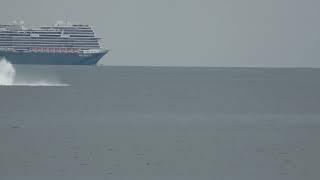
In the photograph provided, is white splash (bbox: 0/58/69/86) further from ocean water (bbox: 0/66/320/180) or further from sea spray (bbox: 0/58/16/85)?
ocean water (bbox: 0/66/320/180)

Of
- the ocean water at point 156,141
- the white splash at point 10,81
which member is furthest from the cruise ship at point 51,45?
the ocean water at point 156,141

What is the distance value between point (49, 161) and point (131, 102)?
89.2 feet

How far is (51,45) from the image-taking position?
392 ft

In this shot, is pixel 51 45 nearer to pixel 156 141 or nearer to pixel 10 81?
pixel 10 81

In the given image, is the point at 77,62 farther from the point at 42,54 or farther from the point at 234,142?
the point at 234,142

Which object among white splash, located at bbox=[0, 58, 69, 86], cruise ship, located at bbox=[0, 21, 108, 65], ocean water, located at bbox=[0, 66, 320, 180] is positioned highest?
cruise ship, located at bbox=[0, 21, 108, 65]

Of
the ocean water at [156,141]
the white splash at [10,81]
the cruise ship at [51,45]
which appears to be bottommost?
the ocean water at [156,141]

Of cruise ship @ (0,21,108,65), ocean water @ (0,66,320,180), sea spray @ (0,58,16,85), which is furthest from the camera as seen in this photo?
cruise ship @ (0,21,108,65)

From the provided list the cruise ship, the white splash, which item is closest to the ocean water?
the white splash

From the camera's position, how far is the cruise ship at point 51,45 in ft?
389

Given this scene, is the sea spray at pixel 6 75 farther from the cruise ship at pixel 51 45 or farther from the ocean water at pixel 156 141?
the cruise ship at pixel 51 45

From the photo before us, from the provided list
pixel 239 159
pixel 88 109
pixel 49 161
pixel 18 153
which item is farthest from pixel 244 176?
pixel 88 109

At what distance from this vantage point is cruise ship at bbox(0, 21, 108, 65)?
11856 cm

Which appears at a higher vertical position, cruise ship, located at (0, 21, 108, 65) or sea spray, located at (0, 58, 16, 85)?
cruise ship, located at (0, 21, 108, 65)
